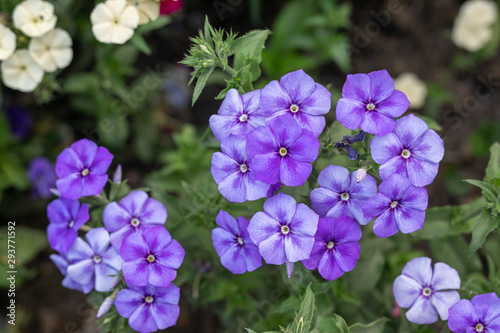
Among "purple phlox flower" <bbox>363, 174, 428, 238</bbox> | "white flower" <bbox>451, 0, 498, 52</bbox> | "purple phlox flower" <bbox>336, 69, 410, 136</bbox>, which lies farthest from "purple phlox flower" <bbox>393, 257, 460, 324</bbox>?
"white flower" <bbox>451, 0, 498, 52</bbox>

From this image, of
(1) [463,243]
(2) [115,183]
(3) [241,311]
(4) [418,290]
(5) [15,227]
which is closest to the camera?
(4) [418,290]

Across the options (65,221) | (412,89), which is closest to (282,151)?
(65,221)

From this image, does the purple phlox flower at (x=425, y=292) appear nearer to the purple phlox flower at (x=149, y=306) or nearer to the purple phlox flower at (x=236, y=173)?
the purple phlox flower at (x=236, y=173)

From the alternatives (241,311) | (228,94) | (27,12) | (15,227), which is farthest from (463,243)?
(15,227)

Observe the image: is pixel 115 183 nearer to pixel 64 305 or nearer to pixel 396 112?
pixel 396 112

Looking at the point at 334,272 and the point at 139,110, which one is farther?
the point at 139,110

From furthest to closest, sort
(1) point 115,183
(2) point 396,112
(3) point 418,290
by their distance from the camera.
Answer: (1) point 115,183 < (3) point 418,290 < (2) point 396,112
